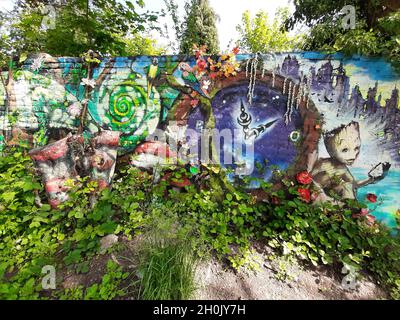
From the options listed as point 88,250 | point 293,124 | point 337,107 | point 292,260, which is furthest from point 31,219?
point 337,107

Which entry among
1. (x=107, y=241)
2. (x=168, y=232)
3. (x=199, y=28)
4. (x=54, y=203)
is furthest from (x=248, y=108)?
(x=199, y=28)

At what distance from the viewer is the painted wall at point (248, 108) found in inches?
103

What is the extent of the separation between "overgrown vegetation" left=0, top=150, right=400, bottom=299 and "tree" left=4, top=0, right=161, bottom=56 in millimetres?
2620

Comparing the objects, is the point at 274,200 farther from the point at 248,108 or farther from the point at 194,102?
the point at 194,102

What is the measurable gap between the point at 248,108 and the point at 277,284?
92.2 inches

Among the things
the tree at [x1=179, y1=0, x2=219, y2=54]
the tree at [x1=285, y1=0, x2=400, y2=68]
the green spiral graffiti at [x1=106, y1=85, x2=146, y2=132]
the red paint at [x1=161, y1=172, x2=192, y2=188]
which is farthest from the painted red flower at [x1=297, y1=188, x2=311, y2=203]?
the tree at [x1=179, y1=0, x2=219, y2=54]

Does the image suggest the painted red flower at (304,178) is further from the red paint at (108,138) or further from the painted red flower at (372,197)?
the red paint at (108,138)

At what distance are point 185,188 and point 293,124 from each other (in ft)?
6.32

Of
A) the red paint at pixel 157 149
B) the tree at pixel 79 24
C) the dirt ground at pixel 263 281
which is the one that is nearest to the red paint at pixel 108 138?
the red paint at pixel 157 149

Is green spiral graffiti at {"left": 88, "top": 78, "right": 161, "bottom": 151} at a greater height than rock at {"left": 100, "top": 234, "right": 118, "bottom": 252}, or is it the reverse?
green spiral graffiti at {"left": 88, "top": 78, "right": 161, "bottom": 151}

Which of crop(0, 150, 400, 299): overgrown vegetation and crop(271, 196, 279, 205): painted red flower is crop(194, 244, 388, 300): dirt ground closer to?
crop(0, 150, 400, 299): overgrown vegetation

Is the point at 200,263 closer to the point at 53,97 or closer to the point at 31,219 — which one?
the point at 31,219

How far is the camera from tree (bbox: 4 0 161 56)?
3752mm

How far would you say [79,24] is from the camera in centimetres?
375
